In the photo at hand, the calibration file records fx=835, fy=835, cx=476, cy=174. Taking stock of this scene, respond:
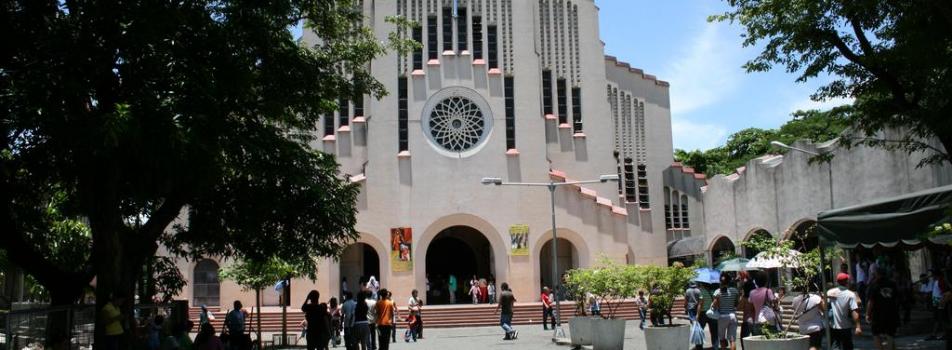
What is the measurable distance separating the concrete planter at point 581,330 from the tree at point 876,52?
687 cm

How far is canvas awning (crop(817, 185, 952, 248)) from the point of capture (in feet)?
41.5

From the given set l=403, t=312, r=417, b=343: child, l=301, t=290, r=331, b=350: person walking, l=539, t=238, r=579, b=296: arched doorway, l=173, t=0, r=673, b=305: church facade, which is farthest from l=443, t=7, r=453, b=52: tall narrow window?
l=301, t=290, r=331, b=350: person walking

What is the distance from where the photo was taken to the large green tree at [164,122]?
11133mm

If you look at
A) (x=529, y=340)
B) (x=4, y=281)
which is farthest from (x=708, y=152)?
(x=4, y=281)

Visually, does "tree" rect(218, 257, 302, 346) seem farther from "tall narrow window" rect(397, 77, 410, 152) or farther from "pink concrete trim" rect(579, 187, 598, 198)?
"pink concrete trim" rect(579, 187, 598, 198)

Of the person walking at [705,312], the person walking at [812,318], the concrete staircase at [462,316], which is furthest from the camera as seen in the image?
the concrete staircase at [462,316]

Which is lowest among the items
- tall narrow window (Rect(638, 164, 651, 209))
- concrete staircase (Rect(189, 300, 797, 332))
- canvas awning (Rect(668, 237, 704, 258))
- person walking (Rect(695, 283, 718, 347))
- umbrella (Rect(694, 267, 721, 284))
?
concrete staircase (Rect(189, 300, 797, 332))

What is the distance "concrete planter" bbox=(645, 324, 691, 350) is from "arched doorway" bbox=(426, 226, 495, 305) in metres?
23.5

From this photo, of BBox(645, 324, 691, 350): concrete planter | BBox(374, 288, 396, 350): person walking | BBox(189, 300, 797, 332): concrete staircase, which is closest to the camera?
BBox(645, 324, 691, 350): concrete planter

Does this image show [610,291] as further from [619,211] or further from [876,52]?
[619,211]

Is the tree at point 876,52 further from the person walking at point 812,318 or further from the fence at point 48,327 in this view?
the fence at point 48,327

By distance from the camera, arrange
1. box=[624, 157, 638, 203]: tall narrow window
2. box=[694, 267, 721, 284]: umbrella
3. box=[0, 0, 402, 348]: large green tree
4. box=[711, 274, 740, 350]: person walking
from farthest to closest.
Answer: box=[624, 157, 638, 203]: tall narrow window → box=[694, 267, 721, 284]: umbrella → box=[711, 274, 740, 350]: person walking → box=[0, 0, 402, 348]: large green tree

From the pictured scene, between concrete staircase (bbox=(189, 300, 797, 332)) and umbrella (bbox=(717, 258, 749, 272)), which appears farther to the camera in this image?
concrete staircase (bbox=(189, 300, 797, 332))

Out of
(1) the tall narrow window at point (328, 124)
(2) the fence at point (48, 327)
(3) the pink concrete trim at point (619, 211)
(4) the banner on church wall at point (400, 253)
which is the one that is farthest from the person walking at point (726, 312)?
(1) the tall narrow window at point (328, 124)
